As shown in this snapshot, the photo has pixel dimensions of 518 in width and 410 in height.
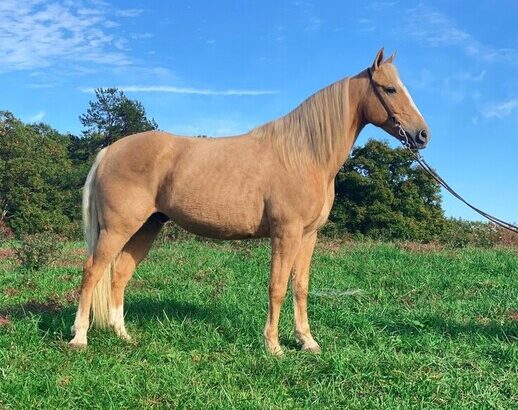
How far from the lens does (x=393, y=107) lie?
190 inches

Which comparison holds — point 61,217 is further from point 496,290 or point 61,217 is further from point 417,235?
point 496,290

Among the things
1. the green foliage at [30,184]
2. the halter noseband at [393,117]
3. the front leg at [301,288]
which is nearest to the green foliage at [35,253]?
the front leg at [301,288]

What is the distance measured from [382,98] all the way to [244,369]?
110 inches

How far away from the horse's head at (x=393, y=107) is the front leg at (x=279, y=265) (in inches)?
51.7

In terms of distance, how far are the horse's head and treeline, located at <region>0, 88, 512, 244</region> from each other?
95.0 ft

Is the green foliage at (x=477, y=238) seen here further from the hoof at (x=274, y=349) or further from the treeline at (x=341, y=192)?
the treeline at (x=341, y=192)

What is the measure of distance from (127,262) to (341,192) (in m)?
33.7

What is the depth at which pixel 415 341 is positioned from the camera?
486 cm

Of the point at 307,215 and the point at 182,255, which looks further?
the point at 182,255

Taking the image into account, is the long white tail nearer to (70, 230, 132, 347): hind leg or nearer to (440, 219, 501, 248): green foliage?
(70, 230, 132, 347): hind leg

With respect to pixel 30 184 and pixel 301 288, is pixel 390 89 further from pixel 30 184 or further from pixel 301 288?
pixel 30 184

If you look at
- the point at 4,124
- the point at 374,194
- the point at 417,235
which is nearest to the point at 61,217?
the point at 4,124

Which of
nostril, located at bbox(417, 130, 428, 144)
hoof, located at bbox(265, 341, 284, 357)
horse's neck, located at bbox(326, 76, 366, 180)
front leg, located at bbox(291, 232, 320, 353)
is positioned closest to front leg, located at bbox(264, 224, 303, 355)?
hoof, located at bbox(265, 341, 284, 357)

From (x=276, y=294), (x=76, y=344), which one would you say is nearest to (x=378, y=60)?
(x=276, y=294)
